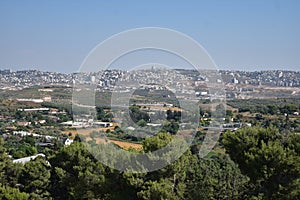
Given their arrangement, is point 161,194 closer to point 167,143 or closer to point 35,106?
point 167,143

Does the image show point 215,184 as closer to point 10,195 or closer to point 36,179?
point 36,179

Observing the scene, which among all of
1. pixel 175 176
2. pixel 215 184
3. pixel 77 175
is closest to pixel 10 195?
pixel 77 175

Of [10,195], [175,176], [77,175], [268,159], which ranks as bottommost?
[10,195]

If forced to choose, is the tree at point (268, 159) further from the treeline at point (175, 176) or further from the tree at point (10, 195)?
the tree at point (10, 195)

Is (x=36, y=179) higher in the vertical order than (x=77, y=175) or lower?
lower

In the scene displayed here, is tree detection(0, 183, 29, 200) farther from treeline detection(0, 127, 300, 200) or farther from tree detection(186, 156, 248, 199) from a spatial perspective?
tree detection(186, 156, 248, 199)

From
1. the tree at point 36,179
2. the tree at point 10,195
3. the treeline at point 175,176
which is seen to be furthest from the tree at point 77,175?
the tree at point 10,195

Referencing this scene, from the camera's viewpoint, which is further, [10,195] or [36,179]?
[36,179]

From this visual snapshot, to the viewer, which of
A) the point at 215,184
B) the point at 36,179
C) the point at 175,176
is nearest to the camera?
the point at 175,176
